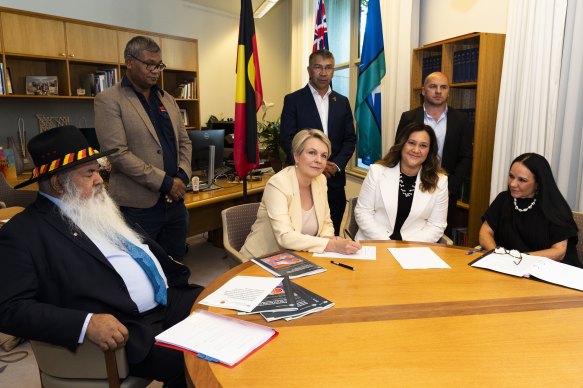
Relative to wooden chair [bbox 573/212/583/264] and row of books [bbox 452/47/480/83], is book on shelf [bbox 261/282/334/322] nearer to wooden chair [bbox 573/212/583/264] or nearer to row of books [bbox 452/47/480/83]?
wooden chair [bbox 573/212/583/264]

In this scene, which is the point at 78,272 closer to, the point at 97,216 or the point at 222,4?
the point at 97,216

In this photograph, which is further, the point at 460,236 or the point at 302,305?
the point at 460,236

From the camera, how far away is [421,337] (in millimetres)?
1302

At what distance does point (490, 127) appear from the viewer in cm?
348

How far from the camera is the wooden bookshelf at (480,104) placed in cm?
333

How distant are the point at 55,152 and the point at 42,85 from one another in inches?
151

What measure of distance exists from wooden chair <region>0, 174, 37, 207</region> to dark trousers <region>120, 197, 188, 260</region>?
1.72 meters

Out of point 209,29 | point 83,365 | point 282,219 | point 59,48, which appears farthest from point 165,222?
point 209,29

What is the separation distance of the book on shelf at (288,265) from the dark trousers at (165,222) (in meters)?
1.05

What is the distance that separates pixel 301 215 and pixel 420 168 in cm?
88

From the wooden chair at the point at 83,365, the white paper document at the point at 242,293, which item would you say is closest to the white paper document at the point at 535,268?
the white paper document at the point at 242,293

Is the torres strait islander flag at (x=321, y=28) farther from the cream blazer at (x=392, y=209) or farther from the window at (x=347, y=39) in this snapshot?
the cream blazer at (x=392, y=209)

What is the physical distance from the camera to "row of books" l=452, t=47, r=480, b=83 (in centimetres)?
346

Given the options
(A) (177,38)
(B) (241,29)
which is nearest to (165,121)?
(B) (241,29)
